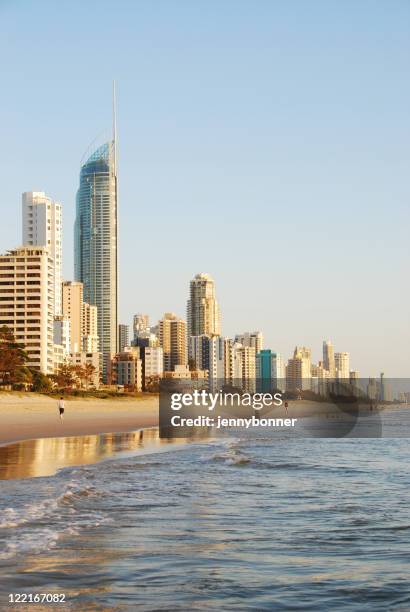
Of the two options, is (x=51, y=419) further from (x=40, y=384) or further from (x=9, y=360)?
(x=40, y=384)

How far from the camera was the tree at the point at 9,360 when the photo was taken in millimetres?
124562

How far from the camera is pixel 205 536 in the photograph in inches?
512

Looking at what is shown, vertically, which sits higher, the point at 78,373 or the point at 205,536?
the point at 78,373

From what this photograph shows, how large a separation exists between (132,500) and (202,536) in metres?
4.83

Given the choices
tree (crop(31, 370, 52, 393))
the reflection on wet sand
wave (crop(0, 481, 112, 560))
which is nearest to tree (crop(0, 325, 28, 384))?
tree (crop(31, 370, 52, 393))

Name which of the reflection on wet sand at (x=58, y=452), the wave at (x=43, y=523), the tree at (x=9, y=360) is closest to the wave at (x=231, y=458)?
the reflection on wet sand at (x=58, y=452)

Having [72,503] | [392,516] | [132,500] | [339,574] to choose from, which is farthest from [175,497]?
[339,574]

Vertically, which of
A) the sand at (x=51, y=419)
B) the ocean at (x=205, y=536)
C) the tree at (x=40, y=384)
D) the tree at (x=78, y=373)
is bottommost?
the sand at (x=51, y=419)

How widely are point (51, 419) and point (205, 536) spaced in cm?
5433

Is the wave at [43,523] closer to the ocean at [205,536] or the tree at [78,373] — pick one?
the ocean at [205,536]

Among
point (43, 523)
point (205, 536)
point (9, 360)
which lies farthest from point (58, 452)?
point (9, 360)

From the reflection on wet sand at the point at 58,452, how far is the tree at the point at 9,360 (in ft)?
278

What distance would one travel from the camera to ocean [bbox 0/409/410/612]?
923 cm

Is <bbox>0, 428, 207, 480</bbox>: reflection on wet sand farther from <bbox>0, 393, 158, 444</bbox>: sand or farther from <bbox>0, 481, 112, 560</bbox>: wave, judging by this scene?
<bbox>0, 481, 112, 560</bbox>: wave
